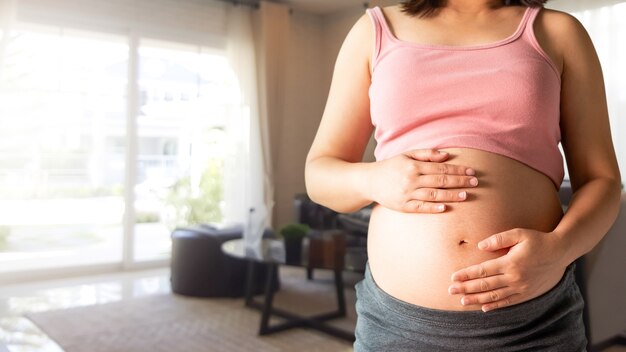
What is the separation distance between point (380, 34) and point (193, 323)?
2.16 metres

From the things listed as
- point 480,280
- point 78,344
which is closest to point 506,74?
point 480,280

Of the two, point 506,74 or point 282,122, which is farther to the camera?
point 282,122

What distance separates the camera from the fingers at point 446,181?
0.55 m

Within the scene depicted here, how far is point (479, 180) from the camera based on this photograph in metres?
0.58

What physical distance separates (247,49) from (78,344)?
2717 millimetres

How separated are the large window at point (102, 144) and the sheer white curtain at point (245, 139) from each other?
0.08 metres

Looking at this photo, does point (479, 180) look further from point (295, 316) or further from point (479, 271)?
point (295, 316)

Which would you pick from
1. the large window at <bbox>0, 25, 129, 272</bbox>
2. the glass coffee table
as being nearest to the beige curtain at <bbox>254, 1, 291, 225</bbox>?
the large window at <bbox>0, 25, 129, 272</bbox>

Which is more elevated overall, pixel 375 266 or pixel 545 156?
pixel 545 156

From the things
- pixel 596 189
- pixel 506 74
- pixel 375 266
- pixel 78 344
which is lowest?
pixel 78 344

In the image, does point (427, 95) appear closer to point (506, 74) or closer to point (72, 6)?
point (506, 74)

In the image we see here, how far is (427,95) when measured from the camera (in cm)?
60

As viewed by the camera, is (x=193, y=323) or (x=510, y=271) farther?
(x=193, y=323)

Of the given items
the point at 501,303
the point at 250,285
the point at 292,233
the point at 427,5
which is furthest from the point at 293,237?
the point at 501,303
